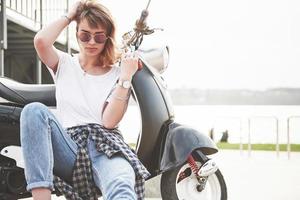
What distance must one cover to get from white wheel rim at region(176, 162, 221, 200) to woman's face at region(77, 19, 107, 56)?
698mm

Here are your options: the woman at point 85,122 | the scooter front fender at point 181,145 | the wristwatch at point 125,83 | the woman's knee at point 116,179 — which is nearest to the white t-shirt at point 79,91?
the woman at point 85,122

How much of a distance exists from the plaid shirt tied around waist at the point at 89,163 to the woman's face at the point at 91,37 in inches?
11.0

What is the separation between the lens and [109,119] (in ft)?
6.70

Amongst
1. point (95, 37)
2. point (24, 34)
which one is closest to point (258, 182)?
point (95, 37)

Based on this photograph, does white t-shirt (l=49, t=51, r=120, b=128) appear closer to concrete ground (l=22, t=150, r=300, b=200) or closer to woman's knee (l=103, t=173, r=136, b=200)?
woman's knee (l=103, t=173, r=136, b=200)

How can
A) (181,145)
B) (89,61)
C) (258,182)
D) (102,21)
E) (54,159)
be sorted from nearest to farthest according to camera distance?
(54,159)
(102,21)
(89,61)
(181,145)
(258,182)

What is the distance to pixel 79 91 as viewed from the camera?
6.96 feet

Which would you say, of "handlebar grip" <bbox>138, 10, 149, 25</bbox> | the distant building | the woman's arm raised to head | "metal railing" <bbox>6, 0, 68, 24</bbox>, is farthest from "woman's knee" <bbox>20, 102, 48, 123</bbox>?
"metal railing" <bbox>6, 0, 68, 24</bbox>

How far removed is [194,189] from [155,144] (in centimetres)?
26

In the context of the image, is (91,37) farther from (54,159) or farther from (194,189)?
(194,189)

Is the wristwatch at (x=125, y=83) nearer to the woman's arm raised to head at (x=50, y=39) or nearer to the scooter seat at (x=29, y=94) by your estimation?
the woman's arm raised to head at (x=50, y=39)

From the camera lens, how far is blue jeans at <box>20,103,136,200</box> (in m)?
1.79

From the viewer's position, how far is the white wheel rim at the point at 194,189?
8.23 ft

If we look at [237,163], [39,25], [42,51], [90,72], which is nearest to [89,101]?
[90,72]
